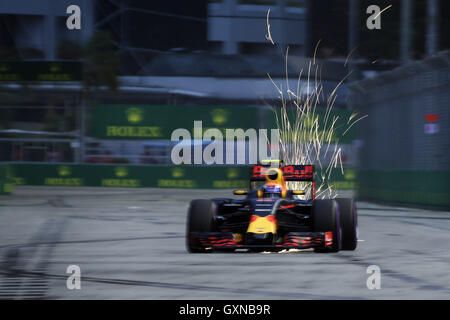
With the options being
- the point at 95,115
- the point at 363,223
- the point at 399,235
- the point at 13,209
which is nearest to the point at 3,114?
the point at 95,115

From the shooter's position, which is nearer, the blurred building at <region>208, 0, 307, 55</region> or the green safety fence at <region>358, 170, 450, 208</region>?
the green safety fence at <region>358, 170, 450, 208</region>

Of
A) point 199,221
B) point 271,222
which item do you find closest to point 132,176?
point 199,221

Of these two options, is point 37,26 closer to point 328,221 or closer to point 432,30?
point 432,30

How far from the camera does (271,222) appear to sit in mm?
12109

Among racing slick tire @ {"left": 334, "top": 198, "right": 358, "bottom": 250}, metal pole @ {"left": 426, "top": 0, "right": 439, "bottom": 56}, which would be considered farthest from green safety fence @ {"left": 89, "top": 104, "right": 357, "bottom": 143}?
racing slick tire @ {"left": 334, "top": 198, "right": 358, "bottom": 250}

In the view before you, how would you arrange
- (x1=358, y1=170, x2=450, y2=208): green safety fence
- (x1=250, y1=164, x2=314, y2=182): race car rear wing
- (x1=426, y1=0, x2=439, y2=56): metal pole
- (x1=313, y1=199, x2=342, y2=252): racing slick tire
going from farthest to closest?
(x1=426, y1=0, x2=439, y2=56): metal pole
(x1=358, y1=170, x2=450, y2=208): green safety fence
(x1=250, y1=164, x2=314, y2=182): race car rear wing
(x1=313, y1=199, x2=342, y2=252): racing slick tire

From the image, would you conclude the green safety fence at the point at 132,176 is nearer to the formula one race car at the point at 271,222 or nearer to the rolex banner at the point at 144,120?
the rolex banner at the point at 144,120

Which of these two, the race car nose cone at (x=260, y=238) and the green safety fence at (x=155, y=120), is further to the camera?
the green safety fence at (x=155, y=120)

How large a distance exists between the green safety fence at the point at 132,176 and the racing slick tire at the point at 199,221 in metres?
21.1

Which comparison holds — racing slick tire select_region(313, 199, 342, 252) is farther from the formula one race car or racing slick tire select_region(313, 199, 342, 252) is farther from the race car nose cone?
the race car nose cone

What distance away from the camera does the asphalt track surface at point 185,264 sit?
29.7ft

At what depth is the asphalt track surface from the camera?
905cm

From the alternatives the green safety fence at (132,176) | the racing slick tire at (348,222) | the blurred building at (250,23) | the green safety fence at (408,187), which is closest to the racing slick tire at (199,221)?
the racing slick tire at (348,222)

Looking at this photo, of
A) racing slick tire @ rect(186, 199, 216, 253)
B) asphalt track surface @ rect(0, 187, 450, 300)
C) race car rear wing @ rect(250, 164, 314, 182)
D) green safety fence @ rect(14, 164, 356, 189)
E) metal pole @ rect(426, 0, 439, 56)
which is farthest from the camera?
green safety fence @ rect(14, 164, 356, 189)
